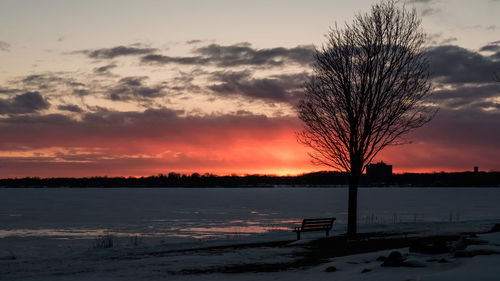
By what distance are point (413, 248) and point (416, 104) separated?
13012 millimetres

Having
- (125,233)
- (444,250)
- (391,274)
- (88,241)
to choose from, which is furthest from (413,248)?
(125,233)

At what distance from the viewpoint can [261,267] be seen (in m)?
18.1

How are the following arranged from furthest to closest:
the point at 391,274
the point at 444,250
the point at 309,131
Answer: the point at 309,131 < the point at 444,250 < the point at 391,274

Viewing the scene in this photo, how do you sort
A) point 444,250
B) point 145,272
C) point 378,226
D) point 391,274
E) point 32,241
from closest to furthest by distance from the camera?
point 391,274
point 444,250
point 145,272
point 378,226
point 32,241

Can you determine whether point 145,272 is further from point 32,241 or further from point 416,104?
point 32,241

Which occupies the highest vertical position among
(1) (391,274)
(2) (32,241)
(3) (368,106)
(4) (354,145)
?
(3) (368,106)

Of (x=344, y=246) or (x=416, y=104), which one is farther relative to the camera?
(x=416, y=104)

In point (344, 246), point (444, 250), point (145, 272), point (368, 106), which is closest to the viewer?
Answer: point (444, 250)

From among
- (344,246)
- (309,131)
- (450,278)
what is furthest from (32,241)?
(450,278)

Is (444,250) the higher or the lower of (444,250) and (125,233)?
the higher

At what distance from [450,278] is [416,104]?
1759 centimetres

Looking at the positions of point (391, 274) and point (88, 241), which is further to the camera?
point (88, 241)

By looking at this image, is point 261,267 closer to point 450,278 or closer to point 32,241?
point 450,278

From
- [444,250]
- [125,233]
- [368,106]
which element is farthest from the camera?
[125,233]
